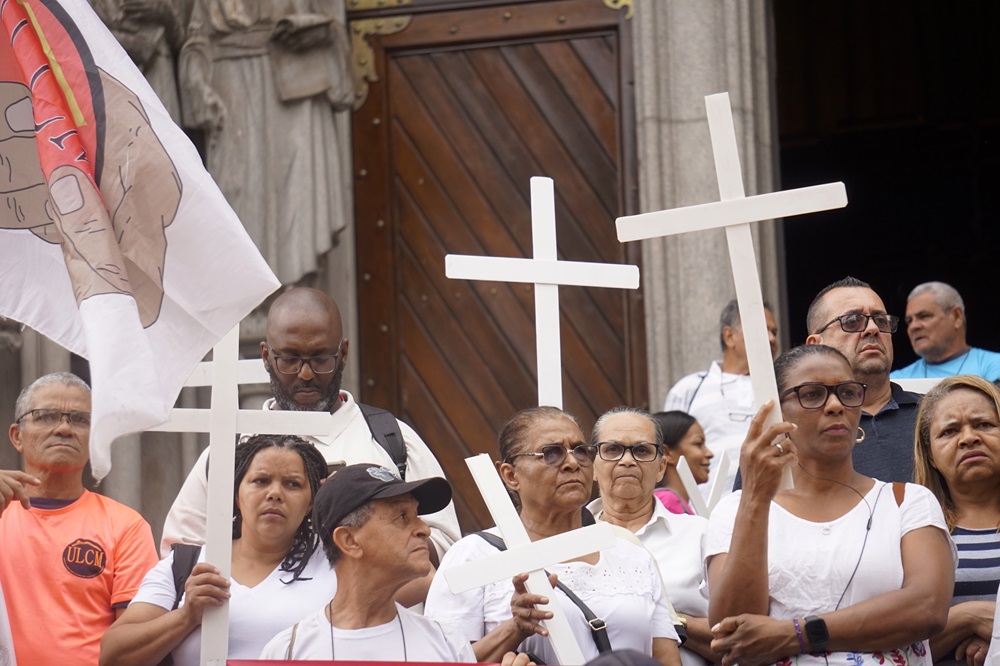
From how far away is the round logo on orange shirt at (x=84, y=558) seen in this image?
4996 millimetres

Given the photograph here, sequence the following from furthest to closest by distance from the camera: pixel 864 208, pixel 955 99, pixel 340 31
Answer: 1. pixel 864 208
2. pixel 955 99
3. pixel 340 31

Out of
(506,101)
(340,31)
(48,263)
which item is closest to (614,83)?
(506,101)

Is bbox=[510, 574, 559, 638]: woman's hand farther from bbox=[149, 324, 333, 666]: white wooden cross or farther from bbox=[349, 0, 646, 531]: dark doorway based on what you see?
bbox=[349, 0, 646, 531]: dark doorway

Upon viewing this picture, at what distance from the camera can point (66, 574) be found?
4.98 meters

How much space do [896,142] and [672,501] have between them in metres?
7.13

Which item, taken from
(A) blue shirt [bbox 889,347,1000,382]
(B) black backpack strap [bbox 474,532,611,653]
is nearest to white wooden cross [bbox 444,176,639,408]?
(B) black backpack strap [bbox 474,532,611,653]

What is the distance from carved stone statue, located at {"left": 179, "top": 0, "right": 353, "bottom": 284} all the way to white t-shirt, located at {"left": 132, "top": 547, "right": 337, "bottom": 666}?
11.7ft

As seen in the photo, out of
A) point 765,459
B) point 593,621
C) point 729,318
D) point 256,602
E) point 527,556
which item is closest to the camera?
point 765,459

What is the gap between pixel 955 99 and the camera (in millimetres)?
11750

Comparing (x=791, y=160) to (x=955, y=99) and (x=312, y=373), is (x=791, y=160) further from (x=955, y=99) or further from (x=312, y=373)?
(x=312, y=373)

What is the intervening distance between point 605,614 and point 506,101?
4590mm

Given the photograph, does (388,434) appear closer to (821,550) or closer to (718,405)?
(821,550)

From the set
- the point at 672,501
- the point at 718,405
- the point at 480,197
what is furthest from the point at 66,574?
the point at 480,197

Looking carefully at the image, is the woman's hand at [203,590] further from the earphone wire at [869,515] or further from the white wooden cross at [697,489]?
the white wooden cross at [697,489]
